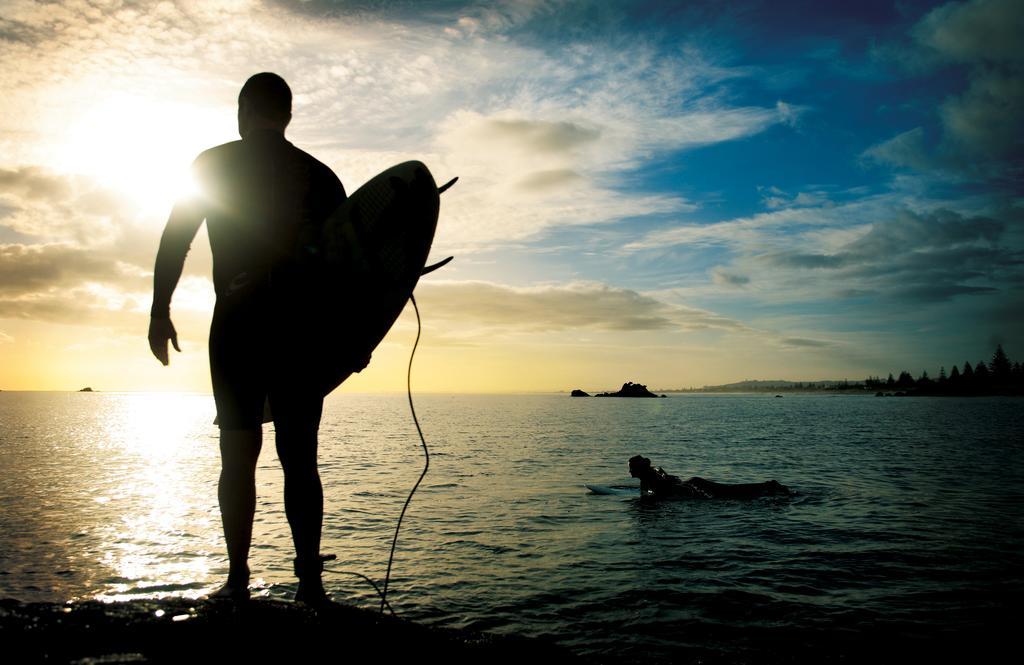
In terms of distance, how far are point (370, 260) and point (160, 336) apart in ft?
4.89

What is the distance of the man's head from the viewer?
13.2 ft

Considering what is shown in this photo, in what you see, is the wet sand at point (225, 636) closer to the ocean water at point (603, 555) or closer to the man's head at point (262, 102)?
the ocean water at point (603, 555)

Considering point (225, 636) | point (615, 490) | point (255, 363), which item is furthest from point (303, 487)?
point (615, 490)

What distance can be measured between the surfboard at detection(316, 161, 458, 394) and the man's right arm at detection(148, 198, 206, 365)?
33.4 inches

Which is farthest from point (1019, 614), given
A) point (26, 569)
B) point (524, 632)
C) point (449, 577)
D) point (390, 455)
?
point (390, 455)

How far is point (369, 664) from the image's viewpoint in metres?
3.07

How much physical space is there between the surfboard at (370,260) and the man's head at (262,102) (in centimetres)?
75

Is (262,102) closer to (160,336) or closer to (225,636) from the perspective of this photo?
(160,336)

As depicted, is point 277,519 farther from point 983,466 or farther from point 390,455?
point 983,466

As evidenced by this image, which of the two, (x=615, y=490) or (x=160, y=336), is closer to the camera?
(x=160, y=336)

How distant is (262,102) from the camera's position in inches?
159

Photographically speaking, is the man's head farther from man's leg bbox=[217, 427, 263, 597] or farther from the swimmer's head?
the swimmer's head

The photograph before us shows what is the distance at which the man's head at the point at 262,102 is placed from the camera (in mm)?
4020

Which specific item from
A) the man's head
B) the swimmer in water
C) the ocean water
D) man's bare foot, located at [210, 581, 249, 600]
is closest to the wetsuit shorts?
man's bare foot, located at [210, 581, 249, 600]
